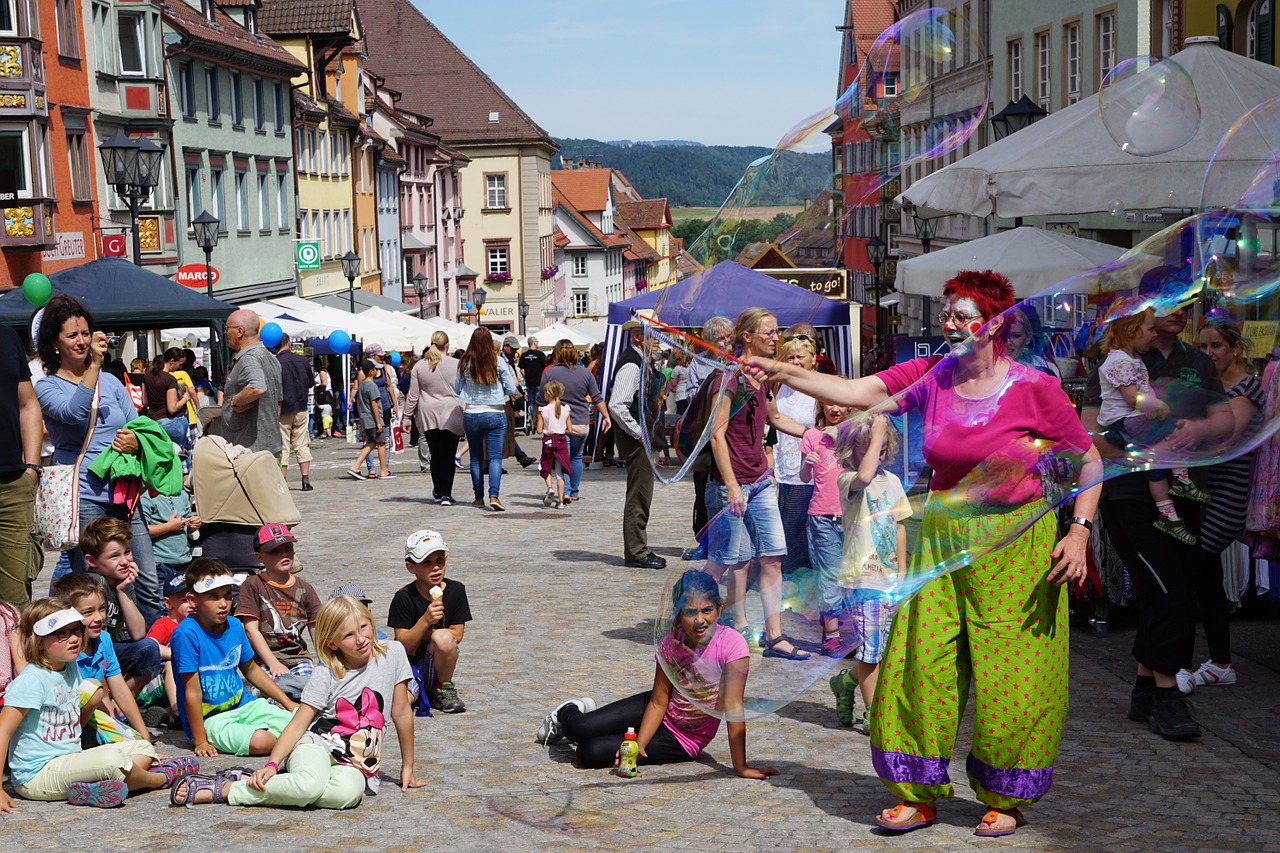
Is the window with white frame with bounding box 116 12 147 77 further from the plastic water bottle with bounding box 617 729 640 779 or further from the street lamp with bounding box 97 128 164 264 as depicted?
the plastic water bottle with bounding box 617 729 640 779

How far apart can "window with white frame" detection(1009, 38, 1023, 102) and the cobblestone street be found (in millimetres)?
26692

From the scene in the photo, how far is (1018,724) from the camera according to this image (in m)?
5.63

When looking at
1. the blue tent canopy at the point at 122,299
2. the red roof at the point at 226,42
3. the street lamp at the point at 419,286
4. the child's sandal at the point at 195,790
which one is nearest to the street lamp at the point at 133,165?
the blue tent canopy at the point at 122,299

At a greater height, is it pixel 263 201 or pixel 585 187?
pixel 585 187

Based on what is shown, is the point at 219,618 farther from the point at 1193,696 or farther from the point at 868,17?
the point at 868,17

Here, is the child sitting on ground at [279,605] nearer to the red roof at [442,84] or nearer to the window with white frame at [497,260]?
the red roof at [442,84]

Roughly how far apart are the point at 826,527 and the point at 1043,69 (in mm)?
28921

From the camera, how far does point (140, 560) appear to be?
842 cm

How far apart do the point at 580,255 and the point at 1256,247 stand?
10130 cm

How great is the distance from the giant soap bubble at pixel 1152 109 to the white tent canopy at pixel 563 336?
2917cm

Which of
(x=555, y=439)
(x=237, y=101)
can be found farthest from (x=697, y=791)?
(x=237, y=101)

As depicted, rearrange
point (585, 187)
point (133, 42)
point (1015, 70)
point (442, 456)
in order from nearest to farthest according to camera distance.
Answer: point (442, 456) < point (1015, 70) < point (133, 42) < point (585, 187)

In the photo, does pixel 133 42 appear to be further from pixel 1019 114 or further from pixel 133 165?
pixel 1019 114

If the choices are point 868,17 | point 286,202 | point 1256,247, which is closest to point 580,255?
point 286,202
